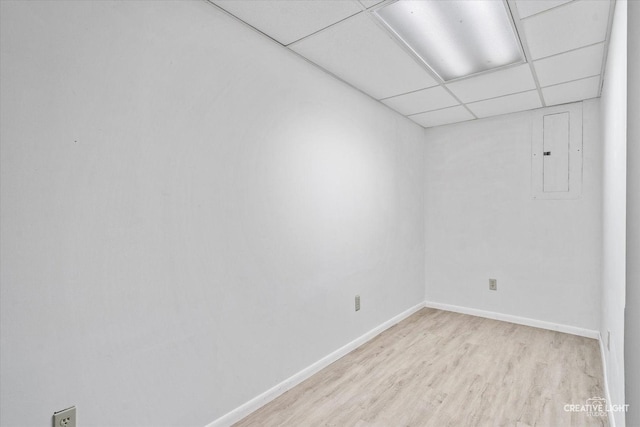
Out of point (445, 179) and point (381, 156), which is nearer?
point (381, 156)

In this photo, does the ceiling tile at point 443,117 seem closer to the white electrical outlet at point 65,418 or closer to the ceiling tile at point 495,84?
the ceiling tile at point 495,84

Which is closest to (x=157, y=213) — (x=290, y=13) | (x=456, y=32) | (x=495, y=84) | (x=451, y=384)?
(x=290, y=13)

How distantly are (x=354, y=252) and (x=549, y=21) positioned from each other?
198 centimetres

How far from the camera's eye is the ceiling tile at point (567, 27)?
1752 mm

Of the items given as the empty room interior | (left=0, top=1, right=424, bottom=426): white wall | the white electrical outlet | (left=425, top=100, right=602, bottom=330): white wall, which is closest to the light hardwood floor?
the empty room interior

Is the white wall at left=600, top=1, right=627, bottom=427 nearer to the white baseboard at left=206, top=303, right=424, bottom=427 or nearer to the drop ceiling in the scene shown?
the drop ceiling

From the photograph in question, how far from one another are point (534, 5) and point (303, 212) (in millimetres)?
1739

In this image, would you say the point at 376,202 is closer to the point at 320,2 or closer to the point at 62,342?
the point at 320,2

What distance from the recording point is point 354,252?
112 inches

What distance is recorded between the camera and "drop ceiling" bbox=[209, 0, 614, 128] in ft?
5.84

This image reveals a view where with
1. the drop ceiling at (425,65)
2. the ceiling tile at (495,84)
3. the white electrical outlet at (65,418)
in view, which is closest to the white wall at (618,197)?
the drop ceiling at (425,65)

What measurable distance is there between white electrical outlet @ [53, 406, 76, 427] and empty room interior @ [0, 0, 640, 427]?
3cm

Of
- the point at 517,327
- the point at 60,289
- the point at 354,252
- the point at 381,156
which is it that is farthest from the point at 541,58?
the point at 60,289

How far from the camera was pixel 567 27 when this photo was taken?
1911 millimetres
